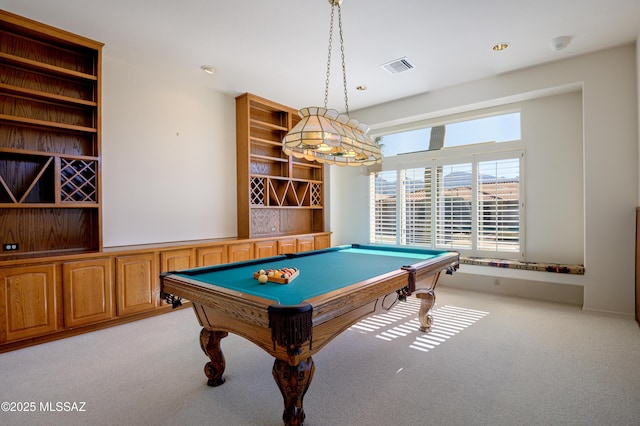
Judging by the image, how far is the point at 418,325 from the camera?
3.43 meters

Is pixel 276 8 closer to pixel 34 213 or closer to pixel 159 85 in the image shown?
pixel 159 85

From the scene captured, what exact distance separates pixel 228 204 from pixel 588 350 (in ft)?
15.3

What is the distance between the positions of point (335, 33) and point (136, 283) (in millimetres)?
3495

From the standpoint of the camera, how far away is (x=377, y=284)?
2.06 m

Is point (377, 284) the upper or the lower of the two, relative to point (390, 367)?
upper

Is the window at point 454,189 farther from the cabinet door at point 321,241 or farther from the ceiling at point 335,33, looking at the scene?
the ceiling at point 335,33

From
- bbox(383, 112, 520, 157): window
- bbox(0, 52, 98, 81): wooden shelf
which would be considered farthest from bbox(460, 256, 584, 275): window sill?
bbox(0, 52, 98, 81): wooden shelf

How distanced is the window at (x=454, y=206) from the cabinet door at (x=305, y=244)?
1.22 meters

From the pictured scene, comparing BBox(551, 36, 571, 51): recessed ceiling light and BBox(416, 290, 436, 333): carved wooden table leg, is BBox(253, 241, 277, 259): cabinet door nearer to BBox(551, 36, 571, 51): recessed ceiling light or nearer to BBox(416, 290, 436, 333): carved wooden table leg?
BBox(416, 290, 436, 333): carved wooden table leg

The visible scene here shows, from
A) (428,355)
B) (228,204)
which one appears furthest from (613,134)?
(228,204)

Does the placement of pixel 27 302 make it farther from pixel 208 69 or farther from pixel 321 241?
pixel 321 241

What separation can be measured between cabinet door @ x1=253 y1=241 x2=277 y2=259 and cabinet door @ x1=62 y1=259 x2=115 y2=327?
1876 mm

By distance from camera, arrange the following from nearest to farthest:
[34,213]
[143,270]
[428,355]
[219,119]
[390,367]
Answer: [390,367] < [428,355] < [34,213] < [143,270] < [219,119]

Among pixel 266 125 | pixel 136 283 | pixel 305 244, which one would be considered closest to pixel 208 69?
pixel 266 125
